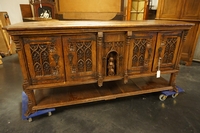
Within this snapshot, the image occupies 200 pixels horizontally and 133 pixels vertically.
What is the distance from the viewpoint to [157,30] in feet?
4.85

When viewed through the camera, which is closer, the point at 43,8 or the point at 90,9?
the point at 90,9

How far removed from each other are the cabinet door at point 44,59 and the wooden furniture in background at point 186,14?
2592 mm

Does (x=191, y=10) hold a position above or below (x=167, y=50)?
above

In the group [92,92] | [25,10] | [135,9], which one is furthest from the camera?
[135,9]

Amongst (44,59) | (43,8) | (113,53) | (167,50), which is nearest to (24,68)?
(44,59)

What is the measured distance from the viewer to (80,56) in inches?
54.6

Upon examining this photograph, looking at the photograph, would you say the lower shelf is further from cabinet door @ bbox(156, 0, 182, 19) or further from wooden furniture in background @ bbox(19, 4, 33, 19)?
wooden furniture in background @ bbox(19, 4, 33, 19)

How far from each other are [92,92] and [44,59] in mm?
699

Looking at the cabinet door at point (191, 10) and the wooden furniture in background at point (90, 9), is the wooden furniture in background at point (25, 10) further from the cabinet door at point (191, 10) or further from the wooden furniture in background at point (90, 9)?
the cabinet door at point (191, 10)

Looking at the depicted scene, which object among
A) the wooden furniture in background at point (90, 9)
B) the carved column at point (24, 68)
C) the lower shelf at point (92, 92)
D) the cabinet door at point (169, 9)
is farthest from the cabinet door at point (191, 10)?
the carved column at point (24, 68)

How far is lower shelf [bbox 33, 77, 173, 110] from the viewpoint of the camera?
153cm

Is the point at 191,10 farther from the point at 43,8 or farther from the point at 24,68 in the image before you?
the point at 43,8

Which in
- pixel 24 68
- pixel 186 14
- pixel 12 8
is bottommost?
pixel 24 68

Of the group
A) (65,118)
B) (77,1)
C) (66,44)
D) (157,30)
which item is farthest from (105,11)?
(65,118)
